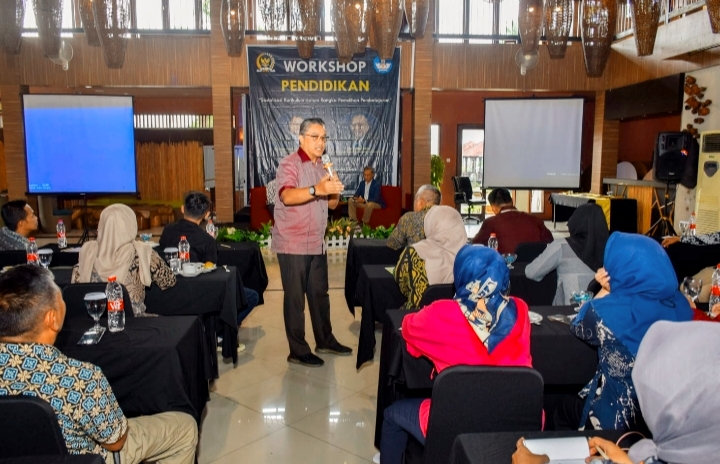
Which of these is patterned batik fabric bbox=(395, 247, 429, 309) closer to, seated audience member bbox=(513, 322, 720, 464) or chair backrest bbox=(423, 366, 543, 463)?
chair backrest bbox=(423, 366, 543, 463)

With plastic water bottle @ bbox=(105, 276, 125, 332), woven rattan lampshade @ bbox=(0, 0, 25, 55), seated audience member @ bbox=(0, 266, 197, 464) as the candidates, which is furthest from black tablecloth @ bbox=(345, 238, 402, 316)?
seated audience member @ bbox=(0, 266, 197, 464)

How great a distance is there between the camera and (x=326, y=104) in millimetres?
9516

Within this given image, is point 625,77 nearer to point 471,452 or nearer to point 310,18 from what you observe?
point 310,18

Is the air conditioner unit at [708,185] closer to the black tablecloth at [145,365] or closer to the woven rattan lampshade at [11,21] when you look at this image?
the black tablecloth at [145,365]

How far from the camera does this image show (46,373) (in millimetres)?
1677

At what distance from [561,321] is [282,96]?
744cm

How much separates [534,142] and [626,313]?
28.3 ft

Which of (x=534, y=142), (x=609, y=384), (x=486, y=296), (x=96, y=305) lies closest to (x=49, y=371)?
(x=96, y=305)

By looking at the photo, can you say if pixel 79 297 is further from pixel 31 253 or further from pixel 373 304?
pixel 373 304

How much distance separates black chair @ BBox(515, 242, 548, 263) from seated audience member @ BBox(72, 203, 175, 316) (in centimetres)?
284

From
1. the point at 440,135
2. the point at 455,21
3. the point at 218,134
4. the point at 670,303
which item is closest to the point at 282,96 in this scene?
the point at 218,134

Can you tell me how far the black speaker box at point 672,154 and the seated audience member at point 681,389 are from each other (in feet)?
28.0

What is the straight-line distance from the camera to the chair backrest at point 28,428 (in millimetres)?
1586

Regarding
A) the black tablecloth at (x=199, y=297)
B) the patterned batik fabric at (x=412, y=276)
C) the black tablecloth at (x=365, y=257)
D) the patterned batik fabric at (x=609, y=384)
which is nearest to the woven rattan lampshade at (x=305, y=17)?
the patterned batik fabric at (x=412, y=276)
